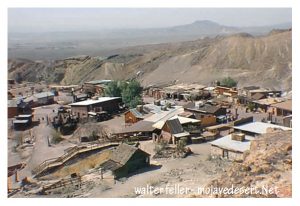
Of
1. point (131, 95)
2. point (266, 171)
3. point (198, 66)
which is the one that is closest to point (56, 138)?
point (131, 95)

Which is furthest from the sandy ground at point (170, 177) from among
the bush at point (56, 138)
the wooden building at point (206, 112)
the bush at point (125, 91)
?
the bush at point (125, 91)

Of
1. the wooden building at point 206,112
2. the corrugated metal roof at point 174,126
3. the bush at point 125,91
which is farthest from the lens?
the bush at point 125,91

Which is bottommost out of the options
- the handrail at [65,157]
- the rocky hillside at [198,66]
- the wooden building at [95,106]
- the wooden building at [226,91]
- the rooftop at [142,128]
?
the handrail at [65,157]

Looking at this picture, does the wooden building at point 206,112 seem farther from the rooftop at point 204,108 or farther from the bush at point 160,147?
the bush at point 160,147

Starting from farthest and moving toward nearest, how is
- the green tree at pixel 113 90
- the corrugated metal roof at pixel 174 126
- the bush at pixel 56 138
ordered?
1. the green tree at pixel 113 90
2. the bush at pixel 56 138
3. the corrugated metal roof at pixel 174 126

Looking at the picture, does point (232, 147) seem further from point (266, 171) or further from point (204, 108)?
point (204, 108)

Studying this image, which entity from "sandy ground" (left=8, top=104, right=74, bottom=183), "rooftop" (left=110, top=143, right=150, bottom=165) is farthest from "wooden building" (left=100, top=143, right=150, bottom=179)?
"sandy ground" (left=8, top=104, right=74, bottom=183)
